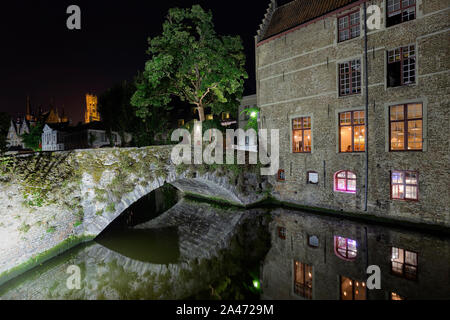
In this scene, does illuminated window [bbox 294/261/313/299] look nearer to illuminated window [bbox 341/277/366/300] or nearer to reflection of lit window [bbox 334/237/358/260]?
illuminated window [bbox 341/277/366/300]

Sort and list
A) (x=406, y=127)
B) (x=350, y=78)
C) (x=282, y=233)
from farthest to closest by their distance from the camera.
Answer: (x=350, y=78), (x=406, y=127), (x=282, y=233)

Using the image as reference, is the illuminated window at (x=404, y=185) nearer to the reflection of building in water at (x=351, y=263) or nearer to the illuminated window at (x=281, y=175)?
the reflection of building in water at (x=351, y=263)

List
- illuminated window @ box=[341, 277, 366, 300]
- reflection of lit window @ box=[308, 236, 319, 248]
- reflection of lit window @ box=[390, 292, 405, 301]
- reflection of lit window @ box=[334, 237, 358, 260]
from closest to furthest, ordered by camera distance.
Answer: reflection of lit window @ box=[390, 292, 405, 301] < illuminated window @ box=[341, 277, 366, 300] < reflection of lit window @ box=[334, 237, 358, 260] < reflection of lit window @ box=[308, 236, 319, 248]

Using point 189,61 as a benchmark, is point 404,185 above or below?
below

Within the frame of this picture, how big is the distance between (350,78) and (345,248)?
942cm

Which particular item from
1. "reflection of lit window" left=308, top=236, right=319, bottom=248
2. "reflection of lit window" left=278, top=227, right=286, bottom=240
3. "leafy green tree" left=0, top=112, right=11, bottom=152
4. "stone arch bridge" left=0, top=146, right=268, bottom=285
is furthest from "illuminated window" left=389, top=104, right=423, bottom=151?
"leafy green tree" left=0, top=112, right=11, bottom=152

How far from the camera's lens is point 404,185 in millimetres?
13234

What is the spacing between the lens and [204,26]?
64.3 feet

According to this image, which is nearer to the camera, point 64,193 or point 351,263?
point 351,263

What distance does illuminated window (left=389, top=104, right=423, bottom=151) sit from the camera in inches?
504

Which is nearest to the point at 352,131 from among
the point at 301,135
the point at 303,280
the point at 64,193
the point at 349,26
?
the point at 301,135

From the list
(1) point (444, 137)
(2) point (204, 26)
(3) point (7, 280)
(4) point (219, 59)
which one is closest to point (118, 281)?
(3) point (7, 280)

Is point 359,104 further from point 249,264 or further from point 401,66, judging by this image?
point 249,264
